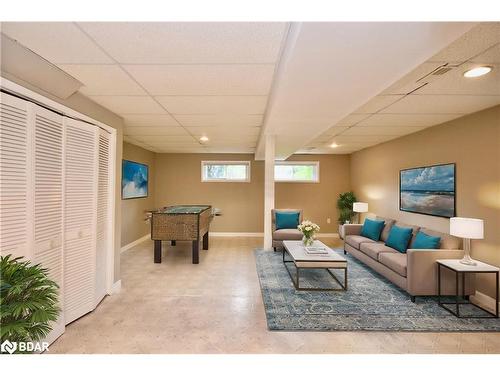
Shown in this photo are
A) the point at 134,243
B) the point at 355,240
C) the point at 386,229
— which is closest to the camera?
the point at 386,229


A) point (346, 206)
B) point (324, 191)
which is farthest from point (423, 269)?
point (324, 191)

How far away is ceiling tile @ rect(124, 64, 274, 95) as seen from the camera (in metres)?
2.00

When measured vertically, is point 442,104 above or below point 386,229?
above

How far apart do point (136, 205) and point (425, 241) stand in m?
6.10

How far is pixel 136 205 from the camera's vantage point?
619 cm

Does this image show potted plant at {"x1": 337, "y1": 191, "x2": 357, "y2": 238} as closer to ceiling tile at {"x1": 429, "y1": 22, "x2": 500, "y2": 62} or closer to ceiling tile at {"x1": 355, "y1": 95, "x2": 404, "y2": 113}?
ceiling tile at {"x1": 355, "y1": 95, "x2": 404, "y2": 113}

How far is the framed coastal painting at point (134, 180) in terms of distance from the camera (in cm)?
552

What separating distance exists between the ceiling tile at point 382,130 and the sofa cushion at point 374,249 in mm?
2078

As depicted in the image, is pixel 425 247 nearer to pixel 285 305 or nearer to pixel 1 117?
pixel 285 305

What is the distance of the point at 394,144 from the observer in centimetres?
512

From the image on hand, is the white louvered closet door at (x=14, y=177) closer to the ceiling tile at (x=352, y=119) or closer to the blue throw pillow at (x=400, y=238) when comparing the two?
the ceiling tile at (x=352, y=119)

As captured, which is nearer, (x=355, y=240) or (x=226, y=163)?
(x=355, y=240)

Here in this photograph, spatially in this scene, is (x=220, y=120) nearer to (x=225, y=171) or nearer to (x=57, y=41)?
(x=57, y=41)
